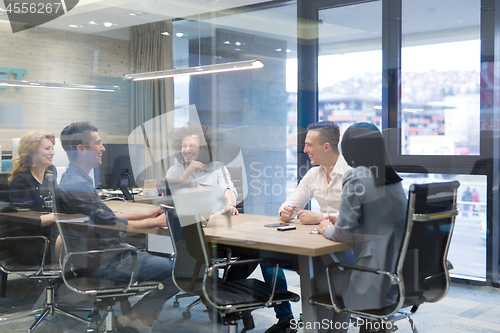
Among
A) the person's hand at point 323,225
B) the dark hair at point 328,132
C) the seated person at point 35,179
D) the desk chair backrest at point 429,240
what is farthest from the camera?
the seated person at point 35,179

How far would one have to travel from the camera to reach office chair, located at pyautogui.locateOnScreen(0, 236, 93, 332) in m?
2.66

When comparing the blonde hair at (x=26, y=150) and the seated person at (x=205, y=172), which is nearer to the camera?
the seated person at (x=205, y=172)

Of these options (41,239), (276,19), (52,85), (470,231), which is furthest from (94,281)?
(470,231)

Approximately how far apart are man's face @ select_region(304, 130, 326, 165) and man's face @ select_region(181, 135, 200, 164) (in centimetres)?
59

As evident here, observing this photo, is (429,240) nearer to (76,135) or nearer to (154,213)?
(154,213)

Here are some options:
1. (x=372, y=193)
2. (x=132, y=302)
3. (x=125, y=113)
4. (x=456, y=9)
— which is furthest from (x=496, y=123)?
(x=132, y=302)

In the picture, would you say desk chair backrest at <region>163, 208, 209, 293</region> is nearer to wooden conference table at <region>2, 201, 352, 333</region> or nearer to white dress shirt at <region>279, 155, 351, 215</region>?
wooden conference table at <region>2, 201, 352, 333</region>

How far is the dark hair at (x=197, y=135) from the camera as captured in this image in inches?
92.6

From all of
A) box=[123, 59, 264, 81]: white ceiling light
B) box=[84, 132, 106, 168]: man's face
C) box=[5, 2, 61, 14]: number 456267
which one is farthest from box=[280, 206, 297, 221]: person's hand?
box=[5, 2, 61, 14]: number 456267

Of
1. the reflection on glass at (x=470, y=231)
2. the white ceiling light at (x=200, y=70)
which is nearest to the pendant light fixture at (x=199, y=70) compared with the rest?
the white ceiling light at (x=200, y=70)

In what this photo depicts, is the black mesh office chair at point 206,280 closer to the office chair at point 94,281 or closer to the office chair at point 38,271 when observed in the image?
the office chair at point 94,281

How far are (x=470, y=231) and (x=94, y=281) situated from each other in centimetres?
203

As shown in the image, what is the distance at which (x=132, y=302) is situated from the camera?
8.29 feet

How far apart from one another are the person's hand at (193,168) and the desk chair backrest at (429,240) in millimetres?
1060
